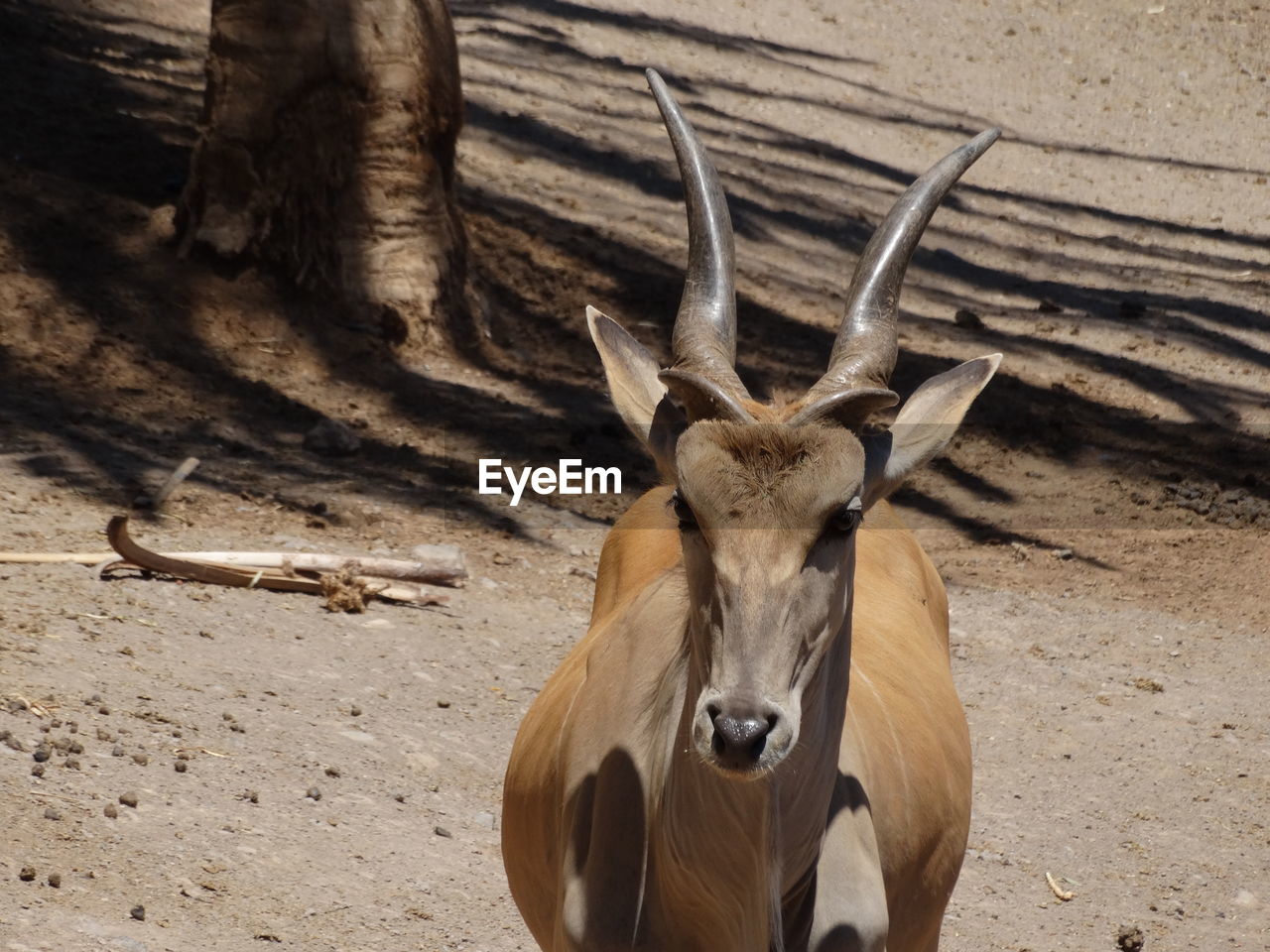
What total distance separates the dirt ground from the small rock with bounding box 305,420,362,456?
68 millimetres

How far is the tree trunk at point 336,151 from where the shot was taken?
10.4 meters

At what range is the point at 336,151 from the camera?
34.8ft

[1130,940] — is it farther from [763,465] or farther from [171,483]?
[171,483]

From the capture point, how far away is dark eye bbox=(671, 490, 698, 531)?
3.28 meters

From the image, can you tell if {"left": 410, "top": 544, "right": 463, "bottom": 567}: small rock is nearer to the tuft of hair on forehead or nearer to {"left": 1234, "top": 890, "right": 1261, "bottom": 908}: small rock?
{"left": 1234, "top": 890, "right": 1261, "bottom": 908}: small rock

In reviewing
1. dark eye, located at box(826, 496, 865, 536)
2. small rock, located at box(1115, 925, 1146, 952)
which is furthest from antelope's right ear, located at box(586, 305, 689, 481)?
small rock, located at box(1115, 925, 1146, 952)

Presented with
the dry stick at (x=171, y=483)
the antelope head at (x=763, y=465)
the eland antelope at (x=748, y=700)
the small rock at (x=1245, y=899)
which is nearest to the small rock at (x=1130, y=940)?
the small rock at (x=1245, y=899)

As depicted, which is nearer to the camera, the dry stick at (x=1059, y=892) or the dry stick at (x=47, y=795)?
the dry stick at (x=47, y=795)

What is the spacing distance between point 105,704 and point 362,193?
5.33 m

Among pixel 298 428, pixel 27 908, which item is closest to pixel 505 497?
pixel 298 428

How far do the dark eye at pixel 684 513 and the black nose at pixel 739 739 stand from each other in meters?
0.45

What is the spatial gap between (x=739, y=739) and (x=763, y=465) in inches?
21.8

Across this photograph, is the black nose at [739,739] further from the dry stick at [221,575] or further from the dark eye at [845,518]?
the dry stick at [221,575]

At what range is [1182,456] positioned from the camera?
1178 cm
